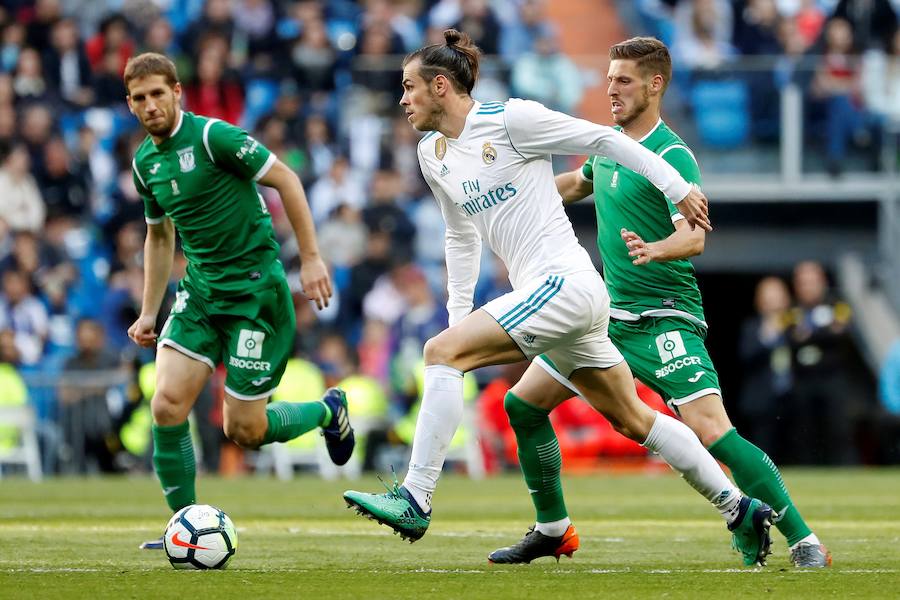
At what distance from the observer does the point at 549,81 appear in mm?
19547

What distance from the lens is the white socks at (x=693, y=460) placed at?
24.6ft

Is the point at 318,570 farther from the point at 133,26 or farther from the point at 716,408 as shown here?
the point at 133,26

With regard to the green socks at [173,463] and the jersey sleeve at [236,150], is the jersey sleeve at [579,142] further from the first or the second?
the green socks at [173,463]

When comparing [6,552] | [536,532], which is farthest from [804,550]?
[6,552]

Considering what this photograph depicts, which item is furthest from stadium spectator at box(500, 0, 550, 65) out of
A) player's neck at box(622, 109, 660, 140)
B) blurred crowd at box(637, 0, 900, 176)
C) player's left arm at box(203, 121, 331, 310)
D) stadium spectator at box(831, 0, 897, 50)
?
player's neck at box(622, 109, 660, 140)

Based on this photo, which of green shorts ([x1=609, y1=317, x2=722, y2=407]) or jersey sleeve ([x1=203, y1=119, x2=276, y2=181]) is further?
jersey sleeve ([x1=203, y1=119, x2=276, y2=181])

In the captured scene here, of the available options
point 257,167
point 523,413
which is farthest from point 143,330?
point 523,413

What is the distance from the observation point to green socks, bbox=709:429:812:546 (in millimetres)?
7590

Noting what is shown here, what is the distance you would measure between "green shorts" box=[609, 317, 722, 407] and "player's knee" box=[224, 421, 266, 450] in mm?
2246

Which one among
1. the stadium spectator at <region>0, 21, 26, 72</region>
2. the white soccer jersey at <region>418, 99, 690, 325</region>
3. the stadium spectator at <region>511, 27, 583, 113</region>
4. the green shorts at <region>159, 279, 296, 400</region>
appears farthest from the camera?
the stadium spectator at <region>0, 21, 26, 72</region>

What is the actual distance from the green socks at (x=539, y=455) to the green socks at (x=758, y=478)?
2.49ft

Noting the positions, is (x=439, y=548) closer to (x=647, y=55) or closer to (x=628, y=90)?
(x=628, y=90)

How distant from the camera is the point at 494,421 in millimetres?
18625

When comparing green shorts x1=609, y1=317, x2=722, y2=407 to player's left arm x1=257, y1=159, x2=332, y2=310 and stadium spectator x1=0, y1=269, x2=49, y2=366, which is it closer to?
player's left arm x1=257, y1=159, x2=332, y2=310
